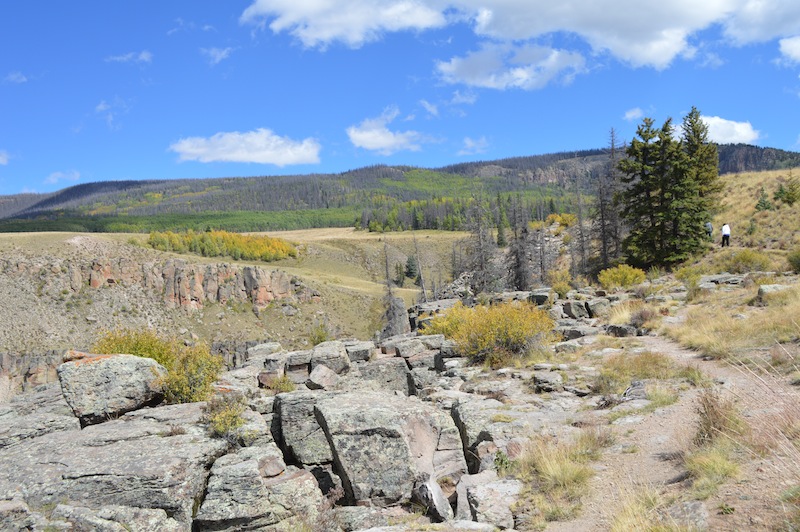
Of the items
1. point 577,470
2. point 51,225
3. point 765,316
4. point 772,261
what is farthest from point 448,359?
point 51,225

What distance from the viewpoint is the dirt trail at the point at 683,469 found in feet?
15.7

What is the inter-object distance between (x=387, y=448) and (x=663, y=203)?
26731 mm

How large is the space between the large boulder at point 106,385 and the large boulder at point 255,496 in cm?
330

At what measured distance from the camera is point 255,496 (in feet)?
28.4

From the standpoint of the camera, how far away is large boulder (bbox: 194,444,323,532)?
8438 mm

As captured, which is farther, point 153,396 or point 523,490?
point 153,396

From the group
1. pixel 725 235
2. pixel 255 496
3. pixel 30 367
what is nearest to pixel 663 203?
pixel 725 235

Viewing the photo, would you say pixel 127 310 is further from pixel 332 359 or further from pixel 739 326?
pixel 739 326

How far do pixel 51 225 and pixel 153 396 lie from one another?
191m

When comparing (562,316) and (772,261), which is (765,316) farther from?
(772,261)

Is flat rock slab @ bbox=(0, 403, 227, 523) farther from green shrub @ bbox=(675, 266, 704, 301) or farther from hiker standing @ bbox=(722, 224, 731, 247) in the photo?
hiker standing @ bbox=(722, 224, 731, 247)

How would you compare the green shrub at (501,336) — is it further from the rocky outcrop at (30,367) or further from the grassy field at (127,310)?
the grassy field at (127,310)

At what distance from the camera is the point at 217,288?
77938mm

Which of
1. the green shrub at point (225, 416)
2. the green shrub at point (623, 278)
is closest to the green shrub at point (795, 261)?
the green shrub at point (623, 278)
